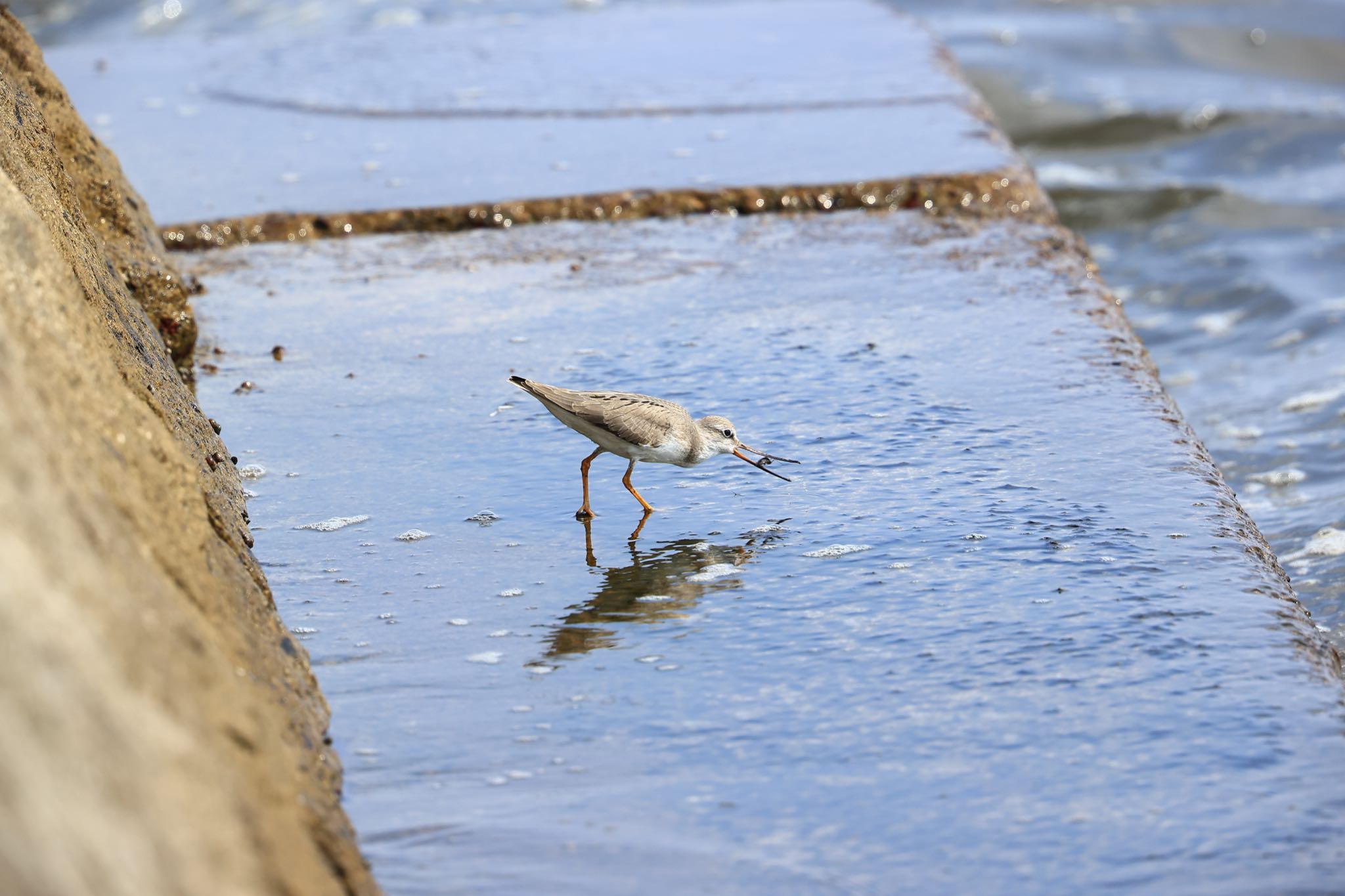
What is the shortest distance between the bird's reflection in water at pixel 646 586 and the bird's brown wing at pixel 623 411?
0.25 meters

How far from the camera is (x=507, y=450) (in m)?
4.11

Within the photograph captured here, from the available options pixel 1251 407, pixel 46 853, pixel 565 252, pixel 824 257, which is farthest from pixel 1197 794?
pixel 1251 407

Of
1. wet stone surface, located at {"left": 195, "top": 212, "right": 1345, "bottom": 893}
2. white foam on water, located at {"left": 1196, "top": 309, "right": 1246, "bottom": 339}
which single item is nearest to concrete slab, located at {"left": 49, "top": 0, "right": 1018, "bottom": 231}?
wet stone surface, located at {"left": 195, "top": 212, "right": 1345, "bottom": 893}

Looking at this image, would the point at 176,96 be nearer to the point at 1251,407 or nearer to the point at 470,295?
the point at 470,295

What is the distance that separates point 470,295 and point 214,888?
3887 mm

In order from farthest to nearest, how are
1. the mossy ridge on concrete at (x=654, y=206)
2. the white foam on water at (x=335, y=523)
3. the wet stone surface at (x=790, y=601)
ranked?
the mossy ridge on concrete at (x=654, y=206) → the white foam on water at (x=335, y=523) → the wet stone surface at (x=790, y=601)

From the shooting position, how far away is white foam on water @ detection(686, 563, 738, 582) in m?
3.30

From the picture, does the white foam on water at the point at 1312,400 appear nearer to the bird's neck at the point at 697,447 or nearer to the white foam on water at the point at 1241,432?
the white foam on water at the point at 1241,432

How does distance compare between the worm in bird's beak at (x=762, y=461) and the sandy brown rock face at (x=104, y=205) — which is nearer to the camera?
the worm in bird's beak at (x=762, y=461)

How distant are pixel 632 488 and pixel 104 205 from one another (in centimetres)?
211

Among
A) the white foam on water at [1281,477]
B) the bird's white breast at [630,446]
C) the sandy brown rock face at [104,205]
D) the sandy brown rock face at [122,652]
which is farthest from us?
the white foam on water at [1281,477]

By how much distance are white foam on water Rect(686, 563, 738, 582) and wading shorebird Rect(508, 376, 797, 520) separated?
0.45 m

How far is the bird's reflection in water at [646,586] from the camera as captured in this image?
3.07 meters

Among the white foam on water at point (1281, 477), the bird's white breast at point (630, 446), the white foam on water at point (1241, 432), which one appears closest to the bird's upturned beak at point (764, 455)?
the bird's white breast at point (630, 446)
